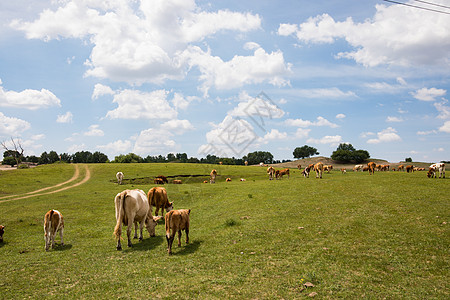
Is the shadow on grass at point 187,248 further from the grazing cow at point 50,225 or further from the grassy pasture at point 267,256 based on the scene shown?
the grazing cow at point 50,225

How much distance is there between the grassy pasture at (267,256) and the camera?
311 inches

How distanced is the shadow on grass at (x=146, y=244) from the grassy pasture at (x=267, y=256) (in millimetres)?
62

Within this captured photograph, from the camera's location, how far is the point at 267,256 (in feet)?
33.5

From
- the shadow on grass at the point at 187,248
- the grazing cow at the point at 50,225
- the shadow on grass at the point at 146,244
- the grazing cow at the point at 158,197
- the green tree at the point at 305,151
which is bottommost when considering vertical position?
the shadow on grass at the point at 146,244

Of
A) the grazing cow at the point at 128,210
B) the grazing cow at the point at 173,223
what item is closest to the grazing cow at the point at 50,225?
the grazing cow at the point at 128,210

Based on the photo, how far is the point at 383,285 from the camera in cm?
778

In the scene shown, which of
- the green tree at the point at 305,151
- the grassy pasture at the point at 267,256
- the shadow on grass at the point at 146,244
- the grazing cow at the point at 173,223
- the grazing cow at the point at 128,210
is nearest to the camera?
the grassy pasture at the point at 267,256

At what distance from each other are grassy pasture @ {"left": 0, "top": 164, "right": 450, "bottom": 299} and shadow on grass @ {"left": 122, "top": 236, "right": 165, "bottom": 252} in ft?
0.20

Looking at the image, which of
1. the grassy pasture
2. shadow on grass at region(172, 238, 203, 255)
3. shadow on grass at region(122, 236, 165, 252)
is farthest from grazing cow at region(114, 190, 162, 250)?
shadow on grass at region(172, 238, 203, 255)

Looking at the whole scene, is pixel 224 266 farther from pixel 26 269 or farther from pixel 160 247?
pixel 26 269

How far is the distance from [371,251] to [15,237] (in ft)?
64.1

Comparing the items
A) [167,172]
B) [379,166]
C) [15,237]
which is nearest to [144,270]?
[15,237]

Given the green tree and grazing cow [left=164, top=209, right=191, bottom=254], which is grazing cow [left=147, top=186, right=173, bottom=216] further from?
the green tree

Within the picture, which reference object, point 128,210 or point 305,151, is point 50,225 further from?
point 305,151
